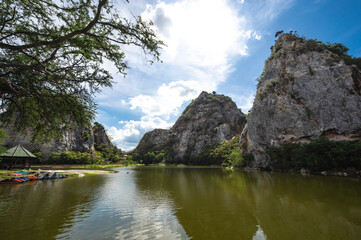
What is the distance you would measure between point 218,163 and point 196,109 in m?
52.9

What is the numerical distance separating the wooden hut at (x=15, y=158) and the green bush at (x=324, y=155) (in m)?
54.2

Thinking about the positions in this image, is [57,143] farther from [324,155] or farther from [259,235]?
[324,155]

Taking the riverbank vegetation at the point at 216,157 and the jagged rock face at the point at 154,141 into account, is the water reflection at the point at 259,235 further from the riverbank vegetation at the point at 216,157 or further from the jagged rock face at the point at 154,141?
the jagged rock face at the point at 154,141

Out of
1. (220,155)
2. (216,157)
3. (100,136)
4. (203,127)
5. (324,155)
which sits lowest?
(324,155)

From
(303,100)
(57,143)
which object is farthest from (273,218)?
(57,143)

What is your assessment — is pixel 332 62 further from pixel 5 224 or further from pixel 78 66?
pixel 5 224

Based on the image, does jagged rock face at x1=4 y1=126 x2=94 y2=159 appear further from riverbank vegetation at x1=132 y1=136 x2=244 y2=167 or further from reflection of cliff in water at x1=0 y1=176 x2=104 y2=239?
riverbank vegetation at x1=132 y1=136 x2=244 y2=167

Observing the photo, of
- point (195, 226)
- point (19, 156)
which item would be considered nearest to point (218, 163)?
point (19, 156)

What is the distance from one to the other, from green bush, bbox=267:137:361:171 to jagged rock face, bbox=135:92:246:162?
6179 cm

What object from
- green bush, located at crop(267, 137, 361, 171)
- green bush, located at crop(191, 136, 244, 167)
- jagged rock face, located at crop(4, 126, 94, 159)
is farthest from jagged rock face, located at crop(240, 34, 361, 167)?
jagged rock face, located at crop(4, 126, 94, 159)

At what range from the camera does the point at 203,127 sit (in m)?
111

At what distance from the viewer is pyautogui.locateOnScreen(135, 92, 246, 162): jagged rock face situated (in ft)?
343

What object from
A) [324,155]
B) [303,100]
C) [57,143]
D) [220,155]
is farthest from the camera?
[220,155]

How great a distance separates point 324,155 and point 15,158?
196ft
